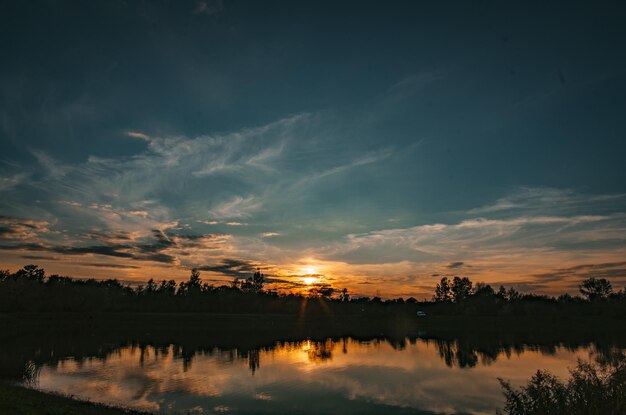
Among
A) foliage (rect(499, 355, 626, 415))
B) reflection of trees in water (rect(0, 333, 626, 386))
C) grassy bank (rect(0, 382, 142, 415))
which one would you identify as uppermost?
foliage (rect(499, 355, 626, 415))

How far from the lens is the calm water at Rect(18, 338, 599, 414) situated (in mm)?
36500

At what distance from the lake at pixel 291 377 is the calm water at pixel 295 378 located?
10cm

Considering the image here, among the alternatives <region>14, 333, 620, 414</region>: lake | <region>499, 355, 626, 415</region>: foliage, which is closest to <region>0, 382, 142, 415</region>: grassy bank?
<region>14, 333, 620, 414</region>: lake

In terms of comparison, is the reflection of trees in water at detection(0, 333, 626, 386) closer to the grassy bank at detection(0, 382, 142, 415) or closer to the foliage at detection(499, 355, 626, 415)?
the grassy bank at detection(0, 382, 142, 415)

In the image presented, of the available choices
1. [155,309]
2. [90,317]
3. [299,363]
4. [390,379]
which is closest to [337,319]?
[155,309]

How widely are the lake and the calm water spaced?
0.34 ft

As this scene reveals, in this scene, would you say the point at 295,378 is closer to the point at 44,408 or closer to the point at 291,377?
the point at 291,377

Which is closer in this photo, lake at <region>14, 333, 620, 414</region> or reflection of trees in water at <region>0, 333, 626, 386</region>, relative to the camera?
lake at <region>14, 333, 620, 414</region>

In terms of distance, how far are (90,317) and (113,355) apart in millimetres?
93647

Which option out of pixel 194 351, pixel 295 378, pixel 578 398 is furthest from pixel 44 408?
pixel 194 351

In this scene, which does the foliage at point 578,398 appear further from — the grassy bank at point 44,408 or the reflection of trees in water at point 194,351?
the reflection of trees in water at point 194,351

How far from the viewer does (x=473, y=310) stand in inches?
7160

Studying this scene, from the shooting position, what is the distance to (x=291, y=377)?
5122cm

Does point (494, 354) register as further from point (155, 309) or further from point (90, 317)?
point (155, 309)
